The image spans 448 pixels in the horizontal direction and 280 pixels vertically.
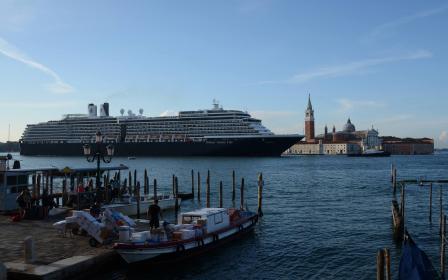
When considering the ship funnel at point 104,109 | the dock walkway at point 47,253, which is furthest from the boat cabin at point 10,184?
the ship funnel at point 104,109

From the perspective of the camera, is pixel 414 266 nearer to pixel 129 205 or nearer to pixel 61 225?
pixel 61 225

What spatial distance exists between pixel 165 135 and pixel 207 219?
9293 centimetres

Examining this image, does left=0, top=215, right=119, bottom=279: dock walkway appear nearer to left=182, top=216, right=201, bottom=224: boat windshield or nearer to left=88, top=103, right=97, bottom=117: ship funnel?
left=182, top=216, right=201, bottom=224: boat windshield

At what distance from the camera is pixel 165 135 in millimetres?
111000

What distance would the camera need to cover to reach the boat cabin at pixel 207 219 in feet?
62.3

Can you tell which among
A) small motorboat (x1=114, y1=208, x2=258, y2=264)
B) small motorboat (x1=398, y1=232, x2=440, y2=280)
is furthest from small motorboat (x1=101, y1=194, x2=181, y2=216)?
small motorboat (x1=398, y1=232, x2=440, y2=280)

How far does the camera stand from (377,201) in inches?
1388

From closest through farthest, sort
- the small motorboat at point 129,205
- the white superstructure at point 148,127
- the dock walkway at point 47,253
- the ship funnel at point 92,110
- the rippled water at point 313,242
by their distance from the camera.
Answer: the dock walkway at point 47,253 < the rippled water at point 313,242 < the small motorboat at point 129,205 < the white superstructure at point 148,127 < the ship funnel at point 92,110

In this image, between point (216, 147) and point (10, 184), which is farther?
point (216, 147)

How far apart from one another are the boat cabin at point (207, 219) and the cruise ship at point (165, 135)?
78981mm

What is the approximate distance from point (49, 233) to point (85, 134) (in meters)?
108

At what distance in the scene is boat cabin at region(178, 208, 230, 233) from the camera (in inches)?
747

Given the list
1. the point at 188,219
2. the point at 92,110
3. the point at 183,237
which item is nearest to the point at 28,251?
the point at 183,237

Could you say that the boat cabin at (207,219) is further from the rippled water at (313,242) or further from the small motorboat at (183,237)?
the rippled water at (313,242)
